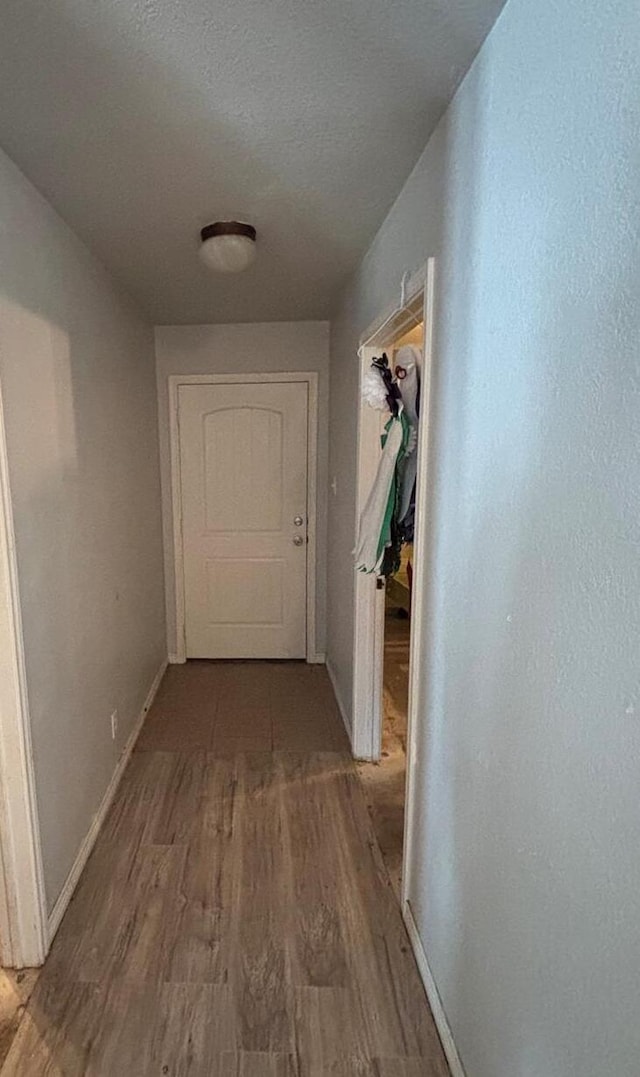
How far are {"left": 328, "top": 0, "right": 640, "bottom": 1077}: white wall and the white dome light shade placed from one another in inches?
28.8

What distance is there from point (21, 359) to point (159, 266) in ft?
3.40

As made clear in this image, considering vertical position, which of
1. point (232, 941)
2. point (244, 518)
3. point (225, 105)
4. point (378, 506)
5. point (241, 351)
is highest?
point (225, 105)

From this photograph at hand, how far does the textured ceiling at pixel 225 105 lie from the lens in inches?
39.8

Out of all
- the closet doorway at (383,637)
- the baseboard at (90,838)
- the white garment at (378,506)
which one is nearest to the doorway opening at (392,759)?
the closet doorway at (383,637)

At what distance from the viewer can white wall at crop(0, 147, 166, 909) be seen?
1528mm

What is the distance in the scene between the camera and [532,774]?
944 mm

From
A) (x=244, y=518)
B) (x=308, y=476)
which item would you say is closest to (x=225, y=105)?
(x=308, y=476)

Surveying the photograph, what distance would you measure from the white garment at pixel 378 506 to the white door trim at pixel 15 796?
1098 mm

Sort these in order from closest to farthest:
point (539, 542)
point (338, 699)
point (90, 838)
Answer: point (539, 542)
point (90, 838)
point (338, 699)

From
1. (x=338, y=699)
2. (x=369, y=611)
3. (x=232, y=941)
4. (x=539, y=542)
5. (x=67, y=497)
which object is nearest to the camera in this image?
(x=539, y=542)

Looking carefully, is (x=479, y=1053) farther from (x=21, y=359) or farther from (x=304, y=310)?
(x=304, y=310)

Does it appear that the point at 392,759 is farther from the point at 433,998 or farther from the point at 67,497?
the point at 67,497

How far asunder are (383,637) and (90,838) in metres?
1.39

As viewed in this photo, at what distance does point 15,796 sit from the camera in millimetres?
1516
